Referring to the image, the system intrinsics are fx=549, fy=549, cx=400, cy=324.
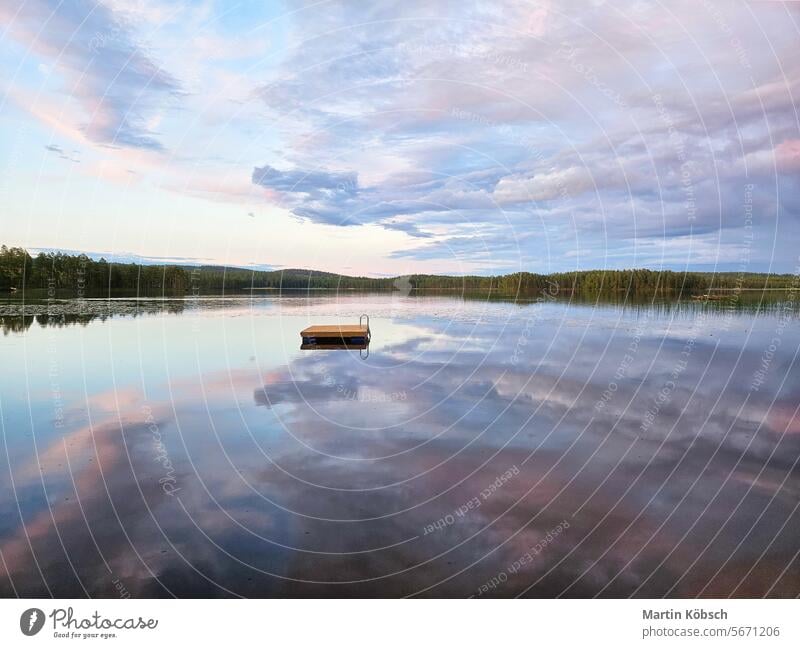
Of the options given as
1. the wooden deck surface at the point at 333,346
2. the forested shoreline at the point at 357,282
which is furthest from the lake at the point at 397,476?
the forested shoreline at the point at 357,282

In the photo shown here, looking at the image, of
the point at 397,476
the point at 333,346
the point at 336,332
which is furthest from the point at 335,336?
the point at 397,476

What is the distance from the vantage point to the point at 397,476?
8.18 metres

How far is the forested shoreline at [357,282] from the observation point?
156 feet

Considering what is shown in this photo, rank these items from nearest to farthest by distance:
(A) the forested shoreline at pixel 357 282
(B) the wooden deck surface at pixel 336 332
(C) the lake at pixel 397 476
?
(C) the lake at pixel 397 476 → (B) the wooden deck surface at pixel 336 332 → (A) the forested shoreline at pixel 357 282

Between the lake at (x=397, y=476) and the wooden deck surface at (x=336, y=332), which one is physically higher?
the wooden deck surface at (x=336, y=332)

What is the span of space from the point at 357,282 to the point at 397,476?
48546 millimetres

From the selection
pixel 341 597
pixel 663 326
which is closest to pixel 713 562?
pixel 341 597

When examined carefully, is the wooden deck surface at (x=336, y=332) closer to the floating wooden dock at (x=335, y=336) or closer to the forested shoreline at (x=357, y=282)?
the floating wooden dock at (x=335, y=336)

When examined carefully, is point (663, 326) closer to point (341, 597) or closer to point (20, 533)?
point (341, 597)

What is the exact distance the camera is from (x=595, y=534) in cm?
654

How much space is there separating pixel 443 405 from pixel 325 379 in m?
3.64

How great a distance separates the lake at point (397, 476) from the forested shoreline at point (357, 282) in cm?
3103

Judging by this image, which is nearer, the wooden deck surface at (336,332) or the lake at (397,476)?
the lake at (397,476)

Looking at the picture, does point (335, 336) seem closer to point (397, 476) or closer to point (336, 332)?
point (336, 332)
